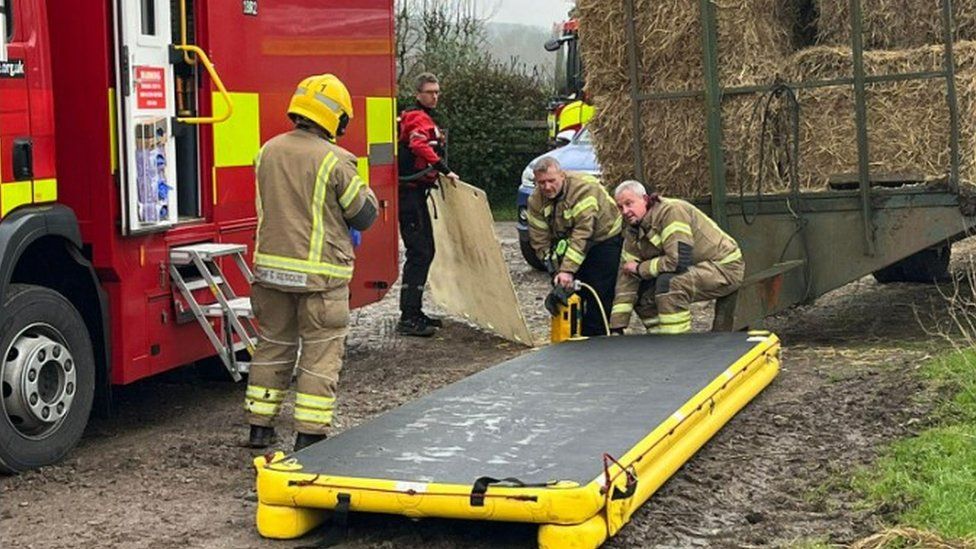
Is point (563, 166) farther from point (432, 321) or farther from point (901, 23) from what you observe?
point (901, 23)

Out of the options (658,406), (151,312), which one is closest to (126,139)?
(151,312)

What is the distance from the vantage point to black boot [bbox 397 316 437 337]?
407 inches

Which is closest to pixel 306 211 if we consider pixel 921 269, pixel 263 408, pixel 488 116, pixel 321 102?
pixel 321 102

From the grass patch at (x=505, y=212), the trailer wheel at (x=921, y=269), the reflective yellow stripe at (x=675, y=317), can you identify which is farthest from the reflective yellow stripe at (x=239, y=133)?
the grass patch at (x=505, y=212)

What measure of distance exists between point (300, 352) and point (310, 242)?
53 centimetres

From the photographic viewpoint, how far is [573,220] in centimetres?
891

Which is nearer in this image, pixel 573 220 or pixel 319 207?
pixel 319 207

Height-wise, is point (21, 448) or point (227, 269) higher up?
point (227, 269)

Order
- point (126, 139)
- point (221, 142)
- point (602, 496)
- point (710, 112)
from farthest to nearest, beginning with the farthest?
point (710, 112), point (221, 142), point (126, 139), point (602, 496)

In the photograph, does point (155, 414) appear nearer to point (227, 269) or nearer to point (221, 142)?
point (227, 269)

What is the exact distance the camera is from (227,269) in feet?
24.6

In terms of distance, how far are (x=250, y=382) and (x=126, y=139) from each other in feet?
4.01

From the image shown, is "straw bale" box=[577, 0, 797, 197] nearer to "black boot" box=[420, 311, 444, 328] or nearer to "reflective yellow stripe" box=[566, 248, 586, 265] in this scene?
"reflective yellow stripe" box=[566, 248, 586, 265]

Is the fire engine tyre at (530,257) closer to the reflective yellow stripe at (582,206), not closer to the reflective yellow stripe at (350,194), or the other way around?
the reflective yellow stripe at (582,206)
